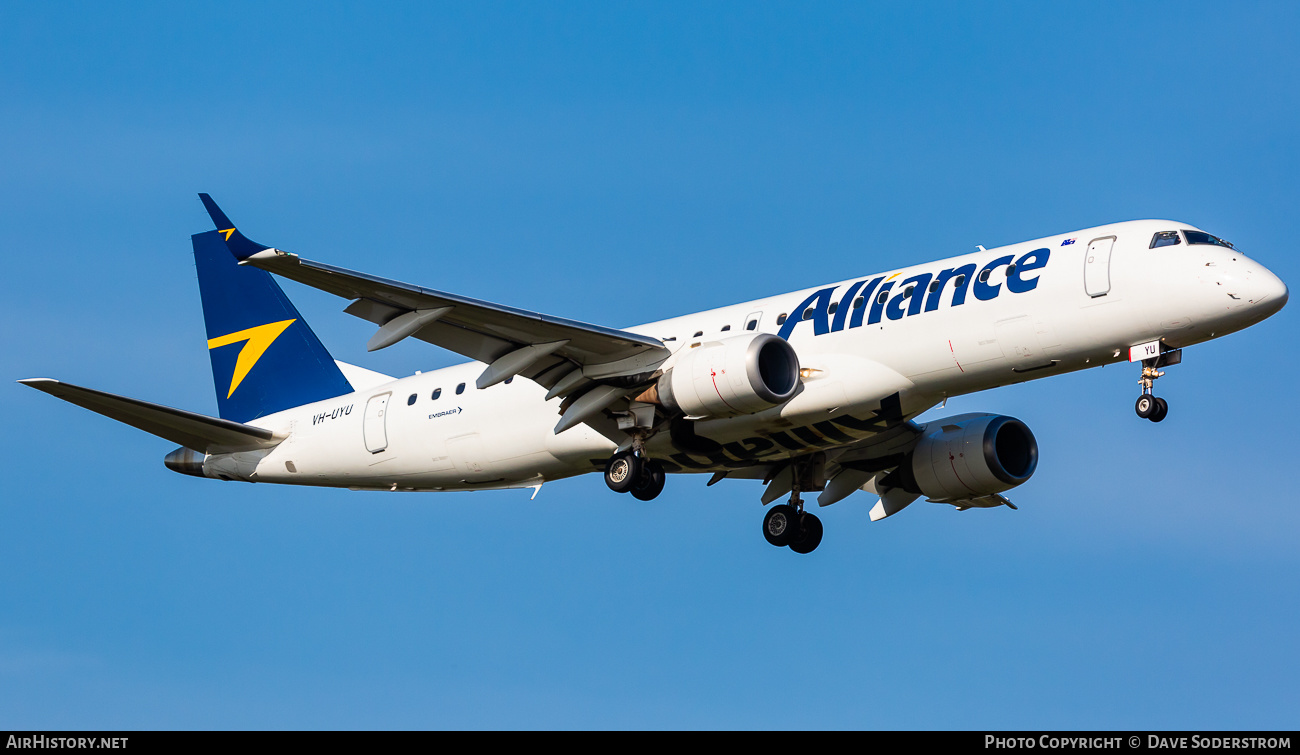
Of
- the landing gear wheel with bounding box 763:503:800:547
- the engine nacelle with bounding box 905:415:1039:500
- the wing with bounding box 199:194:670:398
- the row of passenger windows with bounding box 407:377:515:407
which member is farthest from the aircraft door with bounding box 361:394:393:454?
the engine nacelle with bounding box 905:415:1039:500

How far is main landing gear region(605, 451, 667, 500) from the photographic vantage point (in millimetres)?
29453

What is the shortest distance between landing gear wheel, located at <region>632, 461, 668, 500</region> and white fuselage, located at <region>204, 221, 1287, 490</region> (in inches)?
27.4

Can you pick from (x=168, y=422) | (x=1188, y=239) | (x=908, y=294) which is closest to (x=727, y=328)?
(x=908, y=294)

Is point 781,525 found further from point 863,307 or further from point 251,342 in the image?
point 251,342

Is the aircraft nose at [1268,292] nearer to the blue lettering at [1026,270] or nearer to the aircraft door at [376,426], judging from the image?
the blue lettering at [1026,270]

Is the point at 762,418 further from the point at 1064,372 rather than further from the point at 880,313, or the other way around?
the point at 1064,372

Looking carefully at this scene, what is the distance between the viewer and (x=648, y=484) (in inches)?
1162

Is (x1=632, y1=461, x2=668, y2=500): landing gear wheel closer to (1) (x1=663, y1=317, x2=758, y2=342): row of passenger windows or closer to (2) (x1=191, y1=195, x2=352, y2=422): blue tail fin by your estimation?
(1) (x1=663, y1=317, x2=758, y2=342): row of passenger windows

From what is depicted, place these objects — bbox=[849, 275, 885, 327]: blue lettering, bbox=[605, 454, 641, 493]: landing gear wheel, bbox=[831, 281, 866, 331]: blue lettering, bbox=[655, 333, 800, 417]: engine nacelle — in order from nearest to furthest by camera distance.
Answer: bbox=[655, 333, 800, 417]: engine nacelle
bbox=[849, 275, 885, 327]: blue lettering
bbox=[831, 281, 866, 331]: blue lettering
bbox=[605, 454, 641, 493]: landing gear wheel

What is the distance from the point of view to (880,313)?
28.0 metres
